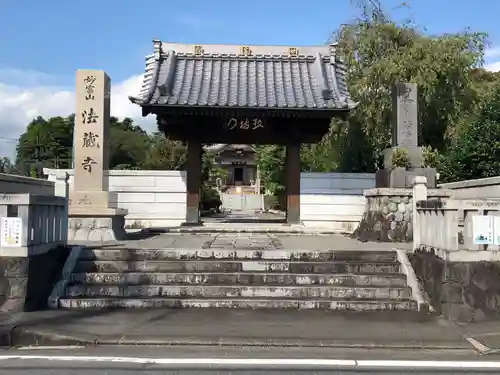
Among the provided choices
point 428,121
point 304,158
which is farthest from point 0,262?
point 304,158

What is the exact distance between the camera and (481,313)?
8.62m

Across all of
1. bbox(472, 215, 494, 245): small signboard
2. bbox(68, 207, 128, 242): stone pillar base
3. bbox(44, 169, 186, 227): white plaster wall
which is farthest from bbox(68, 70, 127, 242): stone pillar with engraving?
bbox(472, 215, 494, 245): small signboard

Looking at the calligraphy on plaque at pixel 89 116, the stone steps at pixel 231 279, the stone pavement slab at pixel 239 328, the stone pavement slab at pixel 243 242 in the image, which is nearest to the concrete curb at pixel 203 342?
the stone pavement slab at pixel 239 328

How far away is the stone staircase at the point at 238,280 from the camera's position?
30.7ft

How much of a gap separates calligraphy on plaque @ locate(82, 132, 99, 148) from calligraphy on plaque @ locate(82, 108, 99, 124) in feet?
0.96

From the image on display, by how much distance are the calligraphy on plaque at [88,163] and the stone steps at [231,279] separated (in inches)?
168

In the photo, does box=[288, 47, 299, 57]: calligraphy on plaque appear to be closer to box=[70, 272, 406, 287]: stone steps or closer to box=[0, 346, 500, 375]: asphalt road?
box=[70, 272, 406, 287]: stone steps

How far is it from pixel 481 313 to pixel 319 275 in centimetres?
277

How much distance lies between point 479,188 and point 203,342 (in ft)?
30.6

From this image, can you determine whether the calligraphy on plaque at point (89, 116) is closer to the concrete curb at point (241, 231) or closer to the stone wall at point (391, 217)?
the concrete curb at point (241, 231)

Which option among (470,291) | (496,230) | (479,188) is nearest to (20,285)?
(470,291)

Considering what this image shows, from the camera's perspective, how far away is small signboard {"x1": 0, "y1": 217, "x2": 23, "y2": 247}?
350 inches

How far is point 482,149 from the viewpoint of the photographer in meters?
15.9

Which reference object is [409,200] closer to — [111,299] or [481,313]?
[481,313]
